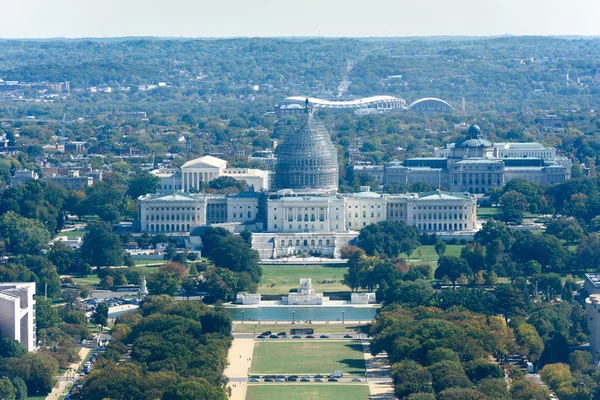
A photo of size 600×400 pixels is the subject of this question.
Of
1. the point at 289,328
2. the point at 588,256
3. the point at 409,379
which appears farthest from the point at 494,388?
the point at 588,256

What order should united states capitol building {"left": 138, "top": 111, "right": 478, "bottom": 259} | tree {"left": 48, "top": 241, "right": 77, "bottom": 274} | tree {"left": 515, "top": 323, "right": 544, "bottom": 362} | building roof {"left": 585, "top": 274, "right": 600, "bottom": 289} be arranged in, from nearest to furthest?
tree {"left": 515, "top": 323, "right": 544, "bottom": 362} < building roof {"left": 585, "top": 274, "right": 600, "bottom": 289} < tree {"left": 48, "top": 241, "right": 77, "bottom": 274} < united states capitol building {"left": 138, "top": 111, "right": 478, "bottom": 259}

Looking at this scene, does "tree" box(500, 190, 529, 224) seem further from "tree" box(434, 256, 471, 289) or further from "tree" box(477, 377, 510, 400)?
"tree" box(477, 377, 510, 400)

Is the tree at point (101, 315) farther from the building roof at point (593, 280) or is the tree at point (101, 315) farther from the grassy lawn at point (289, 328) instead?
the building roof at point (593, 280)

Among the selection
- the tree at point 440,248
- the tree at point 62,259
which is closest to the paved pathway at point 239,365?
the tree at point 62,259

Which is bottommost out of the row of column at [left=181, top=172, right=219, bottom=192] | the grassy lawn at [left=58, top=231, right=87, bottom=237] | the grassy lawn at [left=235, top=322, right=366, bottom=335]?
the grassy lawn at [left=235, top=322, right=366, bottom=335]

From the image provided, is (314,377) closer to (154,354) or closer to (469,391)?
(154,354)

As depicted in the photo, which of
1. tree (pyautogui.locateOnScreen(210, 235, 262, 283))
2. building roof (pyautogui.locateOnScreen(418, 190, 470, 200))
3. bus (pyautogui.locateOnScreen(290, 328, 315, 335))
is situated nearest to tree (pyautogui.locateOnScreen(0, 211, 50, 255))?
tree (pyautogui.locateOnScreen(210, 235, 262, 283))

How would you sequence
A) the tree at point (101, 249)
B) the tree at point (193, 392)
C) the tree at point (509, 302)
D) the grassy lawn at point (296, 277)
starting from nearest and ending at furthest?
the tree at point (193, 392), the tree at point (509, 302), the grassy lawn at point (296, 277), the tree at point (101, 249)
